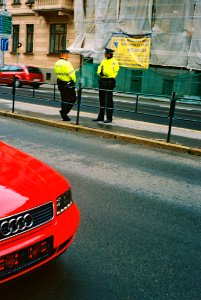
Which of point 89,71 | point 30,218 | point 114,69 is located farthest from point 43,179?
point 89,71

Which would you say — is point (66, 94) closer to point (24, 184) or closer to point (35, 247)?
point (24, 184)

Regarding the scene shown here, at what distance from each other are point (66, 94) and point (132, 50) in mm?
13486

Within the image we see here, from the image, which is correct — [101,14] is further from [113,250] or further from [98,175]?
[113,250]

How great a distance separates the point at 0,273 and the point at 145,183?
361cm

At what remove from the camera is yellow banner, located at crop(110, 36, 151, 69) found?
22.5m

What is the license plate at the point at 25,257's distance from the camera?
248 centimetres

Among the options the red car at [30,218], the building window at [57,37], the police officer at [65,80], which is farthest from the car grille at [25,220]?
the building window at [57,37]

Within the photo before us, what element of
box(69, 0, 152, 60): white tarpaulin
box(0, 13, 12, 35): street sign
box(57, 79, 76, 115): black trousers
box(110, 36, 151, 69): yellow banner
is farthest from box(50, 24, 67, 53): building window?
box(57, 79, 76, 115): black trousers

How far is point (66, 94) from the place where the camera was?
35.2 feet

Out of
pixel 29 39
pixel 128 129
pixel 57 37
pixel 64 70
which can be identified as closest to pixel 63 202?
pixel 128 129

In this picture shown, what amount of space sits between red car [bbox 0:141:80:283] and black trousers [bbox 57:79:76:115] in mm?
7519

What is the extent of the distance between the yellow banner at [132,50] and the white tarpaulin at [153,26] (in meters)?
0.35

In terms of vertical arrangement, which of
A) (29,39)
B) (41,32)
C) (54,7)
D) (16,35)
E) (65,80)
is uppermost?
(54,7)

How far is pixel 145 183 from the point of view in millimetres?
5836
